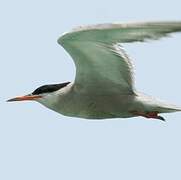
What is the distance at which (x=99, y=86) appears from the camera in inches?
418

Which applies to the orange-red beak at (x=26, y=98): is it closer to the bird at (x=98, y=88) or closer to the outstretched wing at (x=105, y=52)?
the bird at (x=98, y=88)

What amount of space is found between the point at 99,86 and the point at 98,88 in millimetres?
33

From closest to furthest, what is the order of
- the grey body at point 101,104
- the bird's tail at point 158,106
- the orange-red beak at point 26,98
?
the bird's tail at point 158,106
the grey body at point 101,104
the orange-red beak at point 26,98

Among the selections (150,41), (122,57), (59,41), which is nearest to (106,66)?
(122,57)

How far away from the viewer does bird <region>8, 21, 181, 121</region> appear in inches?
377

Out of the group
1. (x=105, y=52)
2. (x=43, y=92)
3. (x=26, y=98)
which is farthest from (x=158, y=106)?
(x=26, y=98)

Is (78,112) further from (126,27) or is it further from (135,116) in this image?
(126,27)

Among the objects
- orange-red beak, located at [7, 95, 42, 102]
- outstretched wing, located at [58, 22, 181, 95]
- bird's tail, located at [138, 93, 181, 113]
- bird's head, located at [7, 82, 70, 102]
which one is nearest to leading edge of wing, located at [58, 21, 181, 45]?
outstretched wing, located at [58, 22, 181, 95]

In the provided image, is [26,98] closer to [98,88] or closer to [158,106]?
[98,88]

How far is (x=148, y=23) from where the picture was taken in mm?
8023

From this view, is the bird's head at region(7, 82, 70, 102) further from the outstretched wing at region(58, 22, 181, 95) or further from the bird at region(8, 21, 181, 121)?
the outstretched wing at region(58, 22, 181, 95)

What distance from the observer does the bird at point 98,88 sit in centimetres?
959

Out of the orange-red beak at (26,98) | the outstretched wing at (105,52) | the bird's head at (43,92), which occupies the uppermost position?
the outstretched wing at (105,52)

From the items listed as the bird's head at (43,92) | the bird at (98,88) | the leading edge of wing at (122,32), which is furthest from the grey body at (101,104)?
the leading edge of wing at (122,32)
